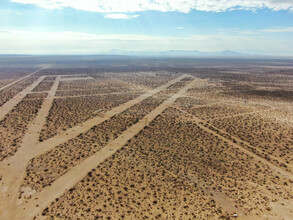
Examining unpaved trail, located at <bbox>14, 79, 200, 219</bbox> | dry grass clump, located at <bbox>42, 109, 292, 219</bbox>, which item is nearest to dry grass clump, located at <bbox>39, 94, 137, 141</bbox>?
unpaved trail, located at <bbox>14, 79, 200, 219</bbox>

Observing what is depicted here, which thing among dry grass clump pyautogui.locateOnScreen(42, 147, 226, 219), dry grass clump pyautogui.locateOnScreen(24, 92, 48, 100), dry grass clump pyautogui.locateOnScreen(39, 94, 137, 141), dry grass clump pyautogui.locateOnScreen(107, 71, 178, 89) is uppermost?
dry grass clump pyautogui.locateOnScreen(107, 71, 178, 89)

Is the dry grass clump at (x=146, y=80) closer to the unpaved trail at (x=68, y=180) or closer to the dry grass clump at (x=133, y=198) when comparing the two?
the unpaved trail at (x=68, y=180)

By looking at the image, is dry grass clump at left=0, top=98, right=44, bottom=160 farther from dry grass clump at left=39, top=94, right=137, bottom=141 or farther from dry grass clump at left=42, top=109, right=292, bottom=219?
dry grass clump at left=42, top=109, right=292, bottom=219

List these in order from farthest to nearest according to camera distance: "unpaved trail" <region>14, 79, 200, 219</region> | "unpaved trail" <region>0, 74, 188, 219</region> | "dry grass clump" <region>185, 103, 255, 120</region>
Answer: "dry grass clump" <region>185, 103, 255, 120</region>, "unpaved trail" <region>0, 74, 188, 219</region>, "unpaved trail" <region>14, 79, 200, 219</region>

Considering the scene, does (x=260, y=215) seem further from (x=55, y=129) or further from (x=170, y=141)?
(x=55, y=129)

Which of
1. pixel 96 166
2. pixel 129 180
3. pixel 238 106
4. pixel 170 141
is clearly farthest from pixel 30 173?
pixel 238 106

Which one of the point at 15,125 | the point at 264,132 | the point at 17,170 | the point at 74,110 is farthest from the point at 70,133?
the point at 264,132

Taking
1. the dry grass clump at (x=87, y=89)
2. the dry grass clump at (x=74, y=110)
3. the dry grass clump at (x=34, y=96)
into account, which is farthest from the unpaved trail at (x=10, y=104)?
the dry grass clump at (x=87, y=89)

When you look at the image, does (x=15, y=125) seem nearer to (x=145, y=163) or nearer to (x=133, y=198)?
(x=145, y=163)
